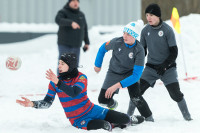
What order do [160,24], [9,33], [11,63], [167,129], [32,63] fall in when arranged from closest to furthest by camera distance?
[167,129] → [160,24] → [11,63] → [32,63] → [9,33]

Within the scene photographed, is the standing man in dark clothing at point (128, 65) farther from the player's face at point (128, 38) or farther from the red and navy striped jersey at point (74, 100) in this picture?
the red and navy striped jersey at point (74, 100)

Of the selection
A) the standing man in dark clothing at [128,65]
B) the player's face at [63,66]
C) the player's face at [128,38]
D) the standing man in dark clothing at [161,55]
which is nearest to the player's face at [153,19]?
the standing man in dark clothing at [161,55]

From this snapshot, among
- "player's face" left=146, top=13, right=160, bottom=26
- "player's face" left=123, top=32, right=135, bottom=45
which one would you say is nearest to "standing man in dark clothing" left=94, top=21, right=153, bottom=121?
"player's face" left=123, top=32, right=135, bottom=45

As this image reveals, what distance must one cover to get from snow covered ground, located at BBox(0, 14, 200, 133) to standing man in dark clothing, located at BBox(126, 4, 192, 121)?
0.48 meters

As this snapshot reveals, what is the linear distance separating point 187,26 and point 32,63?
5150mm

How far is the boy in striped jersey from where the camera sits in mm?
4355

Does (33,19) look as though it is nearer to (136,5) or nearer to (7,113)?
(136,5)

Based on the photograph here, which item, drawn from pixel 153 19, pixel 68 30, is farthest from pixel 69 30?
pixel 153 19

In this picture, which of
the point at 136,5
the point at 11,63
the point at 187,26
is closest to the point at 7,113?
the point at 11,63

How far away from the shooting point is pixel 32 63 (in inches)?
465

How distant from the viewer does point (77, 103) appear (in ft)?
14.7

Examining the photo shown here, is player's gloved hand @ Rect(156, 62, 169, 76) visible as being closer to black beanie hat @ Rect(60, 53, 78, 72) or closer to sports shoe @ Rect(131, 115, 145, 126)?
sports shoe @ Rect(131, 115, 145, 126)

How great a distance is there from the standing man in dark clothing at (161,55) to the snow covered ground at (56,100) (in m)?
0.48

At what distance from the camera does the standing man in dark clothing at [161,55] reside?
16.9 ft
